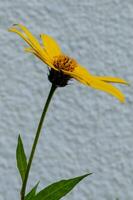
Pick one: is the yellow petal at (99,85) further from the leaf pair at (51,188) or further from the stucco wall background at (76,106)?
the stucco wall background at (76,106)

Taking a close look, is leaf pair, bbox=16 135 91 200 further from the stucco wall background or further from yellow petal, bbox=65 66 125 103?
the stucco wall background

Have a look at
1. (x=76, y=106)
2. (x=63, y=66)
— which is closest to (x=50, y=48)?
(x=63, y=66)

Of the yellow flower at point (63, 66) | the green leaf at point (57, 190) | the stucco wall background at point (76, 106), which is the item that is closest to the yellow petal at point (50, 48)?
the yellow flower at point (63, 66)

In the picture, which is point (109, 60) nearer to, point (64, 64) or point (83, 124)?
point (83, 124)

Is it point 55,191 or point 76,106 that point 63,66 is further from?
point 76,106

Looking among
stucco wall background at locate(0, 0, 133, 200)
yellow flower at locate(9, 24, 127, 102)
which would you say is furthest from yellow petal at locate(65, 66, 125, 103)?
stucco wall background at locate(0, 0, 133, 200)
